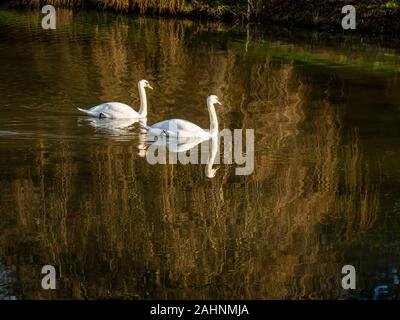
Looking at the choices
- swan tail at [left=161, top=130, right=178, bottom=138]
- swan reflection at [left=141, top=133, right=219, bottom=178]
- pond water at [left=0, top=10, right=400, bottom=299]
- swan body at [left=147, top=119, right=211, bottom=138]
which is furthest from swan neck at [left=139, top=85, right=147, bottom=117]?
swan tail at [left=161, top=130, right=178, bottom=138]

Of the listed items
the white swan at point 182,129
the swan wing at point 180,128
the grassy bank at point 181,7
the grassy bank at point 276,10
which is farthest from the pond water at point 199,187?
the grassy bank at point 181,7

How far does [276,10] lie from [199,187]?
69.0 ft

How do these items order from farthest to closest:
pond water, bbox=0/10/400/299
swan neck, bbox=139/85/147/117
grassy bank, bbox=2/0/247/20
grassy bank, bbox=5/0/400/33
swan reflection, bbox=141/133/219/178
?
1. grassy bank, bbox=2/0/247/20
2. grassy bank, bbox=5/0/400/33
3. swan neck, bbox=139/85/147/117
4. swan reflection, bbox=141/133/219/178
5. pond water, bbox=0/10/400/299

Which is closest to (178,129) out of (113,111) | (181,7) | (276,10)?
(113,111)

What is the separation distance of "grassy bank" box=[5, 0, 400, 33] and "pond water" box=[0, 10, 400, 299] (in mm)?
7727

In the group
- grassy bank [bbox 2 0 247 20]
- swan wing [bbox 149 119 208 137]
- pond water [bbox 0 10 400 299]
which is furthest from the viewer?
grassy bank [bbox 2 0 247 20]

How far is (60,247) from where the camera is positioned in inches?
419

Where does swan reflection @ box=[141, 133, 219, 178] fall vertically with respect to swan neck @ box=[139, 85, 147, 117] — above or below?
below

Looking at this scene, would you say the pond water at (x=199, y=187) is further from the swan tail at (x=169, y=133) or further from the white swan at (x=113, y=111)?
the swan tail at (x=169, y=133)

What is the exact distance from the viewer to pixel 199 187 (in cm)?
1309

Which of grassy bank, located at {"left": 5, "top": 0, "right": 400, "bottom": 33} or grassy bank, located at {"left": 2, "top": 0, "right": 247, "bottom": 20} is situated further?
grassy bank, located at {"left": 2, "top": 0, "right": 247, "bottom": 20}

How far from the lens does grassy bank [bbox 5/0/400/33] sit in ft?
102

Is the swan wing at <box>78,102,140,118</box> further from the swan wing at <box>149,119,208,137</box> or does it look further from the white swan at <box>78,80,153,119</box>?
the swan wing at <box>149,119,208,137</box>
